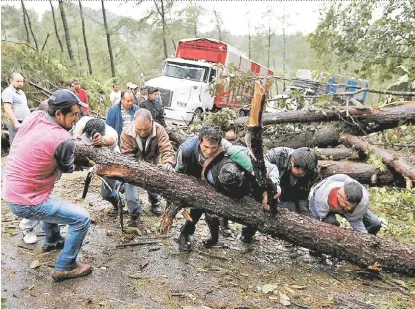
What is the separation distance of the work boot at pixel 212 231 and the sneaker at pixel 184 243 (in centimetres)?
23

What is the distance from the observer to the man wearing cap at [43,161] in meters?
2.90

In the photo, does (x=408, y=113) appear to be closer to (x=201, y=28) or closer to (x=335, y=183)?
(x=335, y=183)

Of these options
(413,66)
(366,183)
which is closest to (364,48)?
(413,66)

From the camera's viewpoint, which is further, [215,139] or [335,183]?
[335,183]

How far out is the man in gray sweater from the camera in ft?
11.9

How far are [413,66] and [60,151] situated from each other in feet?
29.9

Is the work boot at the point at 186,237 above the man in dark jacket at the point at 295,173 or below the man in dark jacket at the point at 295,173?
below

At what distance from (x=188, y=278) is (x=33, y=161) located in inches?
72.8

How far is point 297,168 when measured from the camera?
153 inches

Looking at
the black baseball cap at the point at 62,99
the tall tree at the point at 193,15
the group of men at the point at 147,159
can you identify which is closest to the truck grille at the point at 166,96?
the group of men at the point at 147,159

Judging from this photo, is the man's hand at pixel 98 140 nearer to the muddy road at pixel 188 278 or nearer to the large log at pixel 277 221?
the large log at pixel 277 221

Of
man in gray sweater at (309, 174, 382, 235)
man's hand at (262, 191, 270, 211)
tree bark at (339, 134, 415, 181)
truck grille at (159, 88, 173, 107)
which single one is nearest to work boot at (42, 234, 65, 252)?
man's hand at (262, 191, 270, 211)

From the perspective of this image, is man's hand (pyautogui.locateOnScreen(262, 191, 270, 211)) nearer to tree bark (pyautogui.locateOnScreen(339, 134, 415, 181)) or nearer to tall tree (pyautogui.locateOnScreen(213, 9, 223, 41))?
tree bark (pyautogui.locateOnScreen(339, 134, 415, 181))

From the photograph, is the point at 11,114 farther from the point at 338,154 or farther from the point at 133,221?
the point at 338,154
